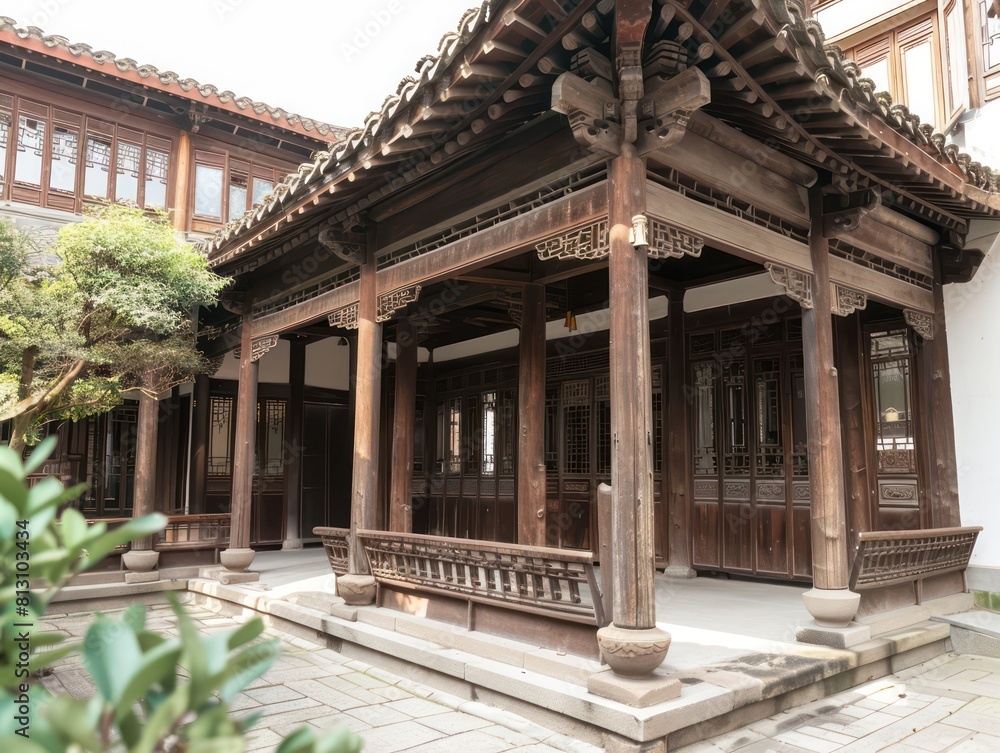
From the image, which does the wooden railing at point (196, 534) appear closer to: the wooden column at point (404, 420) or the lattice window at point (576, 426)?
the wooden column at point (404, 420)

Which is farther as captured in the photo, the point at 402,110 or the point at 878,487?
the point at 878,487

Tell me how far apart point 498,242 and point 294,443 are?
6843mm

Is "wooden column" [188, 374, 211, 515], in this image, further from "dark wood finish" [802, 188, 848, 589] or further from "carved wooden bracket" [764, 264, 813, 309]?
"dark wood finish" [802, 188, 848, 589]

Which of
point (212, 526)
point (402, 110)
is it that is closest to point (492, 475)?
point (212, 526)

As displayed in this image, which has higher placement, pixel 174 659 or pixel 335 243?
pixel 335 243

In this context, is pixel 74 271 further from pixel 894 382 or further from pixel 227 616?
pixel 894 382

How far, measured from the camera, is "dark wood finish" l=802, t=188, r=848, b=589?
15.6ft

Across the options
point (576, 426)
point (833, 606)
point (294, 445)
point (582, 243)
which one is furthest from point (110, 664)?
point (294, 445)

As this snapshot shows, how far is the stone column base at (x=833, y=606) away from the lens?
460 cm

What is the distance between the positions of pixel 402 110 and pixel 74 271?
3667 millimetres

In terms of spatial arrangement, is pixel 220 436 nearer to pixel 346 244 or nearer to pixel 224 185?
pixel 224 185

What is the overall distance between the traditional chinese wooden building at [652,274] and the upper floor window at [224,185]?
6.62ft

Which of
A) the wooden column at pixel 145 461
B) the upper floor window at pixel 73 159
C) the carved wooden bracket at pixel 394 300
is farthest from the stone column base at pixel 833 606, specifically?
the upper floor window at pixel 73 159

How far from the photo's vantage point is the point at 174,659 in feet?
2.33
